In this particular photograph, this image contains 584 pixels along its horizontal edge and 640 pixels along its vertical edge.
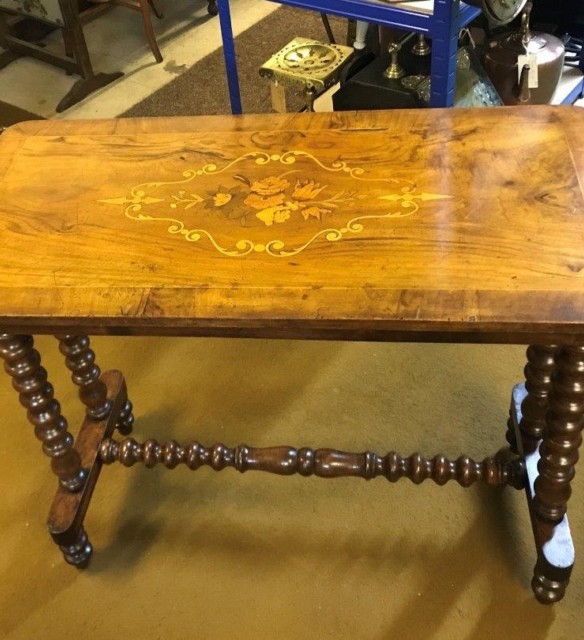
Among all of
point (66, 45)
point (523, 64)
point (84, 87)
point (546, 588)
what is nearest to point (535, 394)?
point (546, 588)

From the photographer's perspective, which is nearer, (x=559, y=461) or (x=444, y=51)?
(x=559, y=461)

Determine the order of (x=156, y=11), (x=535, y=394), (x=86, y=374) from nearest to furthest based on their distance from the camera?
(x=535, y=394), (x=86, y=374), (x=156, y=11)

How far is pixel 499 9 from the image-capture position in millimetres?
1583

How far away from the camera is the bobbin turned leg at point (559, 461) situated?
106 centimetres

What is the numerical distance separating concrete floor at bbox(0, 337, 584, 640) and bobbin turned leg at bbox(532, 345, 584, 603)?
0.08m

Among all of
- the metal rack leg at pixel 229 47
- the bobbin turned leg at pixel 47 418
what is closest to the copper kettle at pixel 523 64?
the metal rack leg at pixel 229 47

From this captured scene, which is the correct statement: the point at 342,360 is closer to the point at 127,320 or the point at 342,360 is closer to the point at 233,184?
the point at 233,184

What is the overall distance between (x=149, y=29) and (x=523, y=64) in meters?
1.72

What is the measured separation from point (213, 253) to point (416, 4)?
2.89ft

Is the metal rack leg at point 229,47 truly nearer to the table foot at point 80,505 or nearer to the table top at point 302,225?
the table top at point 302,225

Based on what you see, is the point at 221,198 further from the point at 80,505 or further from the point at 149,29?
the point at 149,29

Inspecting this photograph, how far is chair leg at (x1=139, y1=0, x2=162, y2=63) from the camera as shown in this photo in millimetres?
2940

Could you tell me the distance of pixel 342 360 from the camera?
1.75m

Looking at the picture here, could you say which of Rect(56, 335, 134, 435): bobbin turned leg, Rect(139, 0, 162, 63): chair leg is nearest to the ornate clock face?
Rect(56, 335, 134, 435): bobbin turned leg
